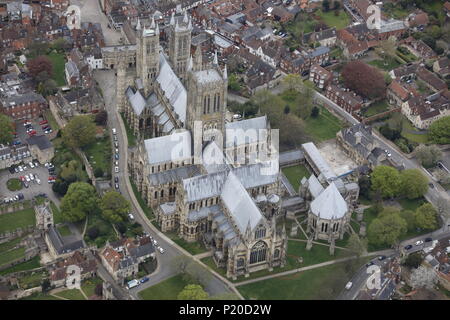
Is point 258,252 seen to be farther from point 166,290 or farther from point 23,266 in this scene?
point 23,266

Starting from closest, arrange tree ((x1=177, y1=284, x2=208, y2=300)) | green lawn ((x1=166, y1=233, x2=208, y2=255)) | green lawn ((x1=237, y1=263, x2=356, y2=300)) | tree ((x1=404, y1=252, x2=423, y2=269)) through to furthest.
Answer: tree ((x1=177, y1=284, x2=208, y2=300)) → green lawn ((x1=237, y1=263, x2=356, y2=300)) → tree ((x1=404, y1=252, x2=423, y2=269)) → green lawn ((x1=166, y1=233, x2=208, y2=255))

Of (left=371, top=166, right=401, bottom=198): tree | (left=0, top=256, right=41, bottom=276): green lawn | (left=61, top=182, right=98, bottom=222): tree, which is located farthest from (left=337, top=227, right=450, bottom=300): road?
(left=0, top=256, right=41, bottom=276): green lawn

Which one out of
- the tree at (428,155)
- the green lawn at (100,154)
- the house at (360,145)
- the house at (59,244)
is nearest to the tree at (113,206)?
the house at (59,244)

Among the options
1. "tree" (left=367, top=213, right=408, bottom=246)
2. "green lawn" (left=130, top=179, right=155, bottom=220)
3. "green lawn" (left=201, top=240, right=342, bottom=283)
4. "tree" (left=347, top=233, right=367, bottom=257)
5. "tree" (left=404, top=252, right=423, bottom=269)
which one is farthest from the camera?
"green lawn" (left=130, top=179, right=155, bottom=220)

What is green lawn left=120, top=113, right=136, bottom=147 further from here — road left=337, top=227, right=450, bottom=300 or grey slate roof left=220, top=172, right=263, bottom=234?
road left=337, top=227, right=450, bottom=300

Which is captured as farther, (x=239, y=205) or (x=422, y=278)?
(x=239, y=205)

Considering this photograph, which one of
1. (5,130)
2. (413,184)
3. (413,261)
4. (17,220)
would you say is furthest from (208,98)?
(413,261)
